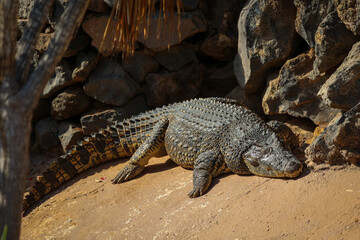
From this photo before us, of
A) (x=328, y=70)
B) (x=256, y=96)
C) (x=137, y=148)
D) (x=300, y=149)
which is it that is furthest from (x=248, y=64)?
(x=137, y=148)

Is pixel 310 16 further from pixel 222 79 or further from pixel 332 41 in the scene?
pixel 222 79

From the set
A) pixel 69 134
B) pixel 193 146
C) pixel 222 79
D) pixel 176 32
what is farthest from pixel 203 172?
pixel 69 134

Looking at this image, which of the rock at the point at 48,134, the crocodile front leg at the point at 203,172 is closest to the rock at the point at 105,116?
the rock at the point at 48,134

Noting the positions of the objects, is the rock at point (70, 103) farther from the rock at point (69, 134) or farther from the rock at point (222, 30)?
the rock at point (222, 30)

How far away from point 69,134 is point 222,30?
10.0ft

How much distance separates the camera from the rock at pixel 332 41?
4469 mm

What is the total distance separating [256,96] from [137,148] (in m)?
1.99

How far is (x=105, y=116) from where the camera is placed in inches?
253

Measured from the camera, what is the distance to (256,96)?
6.02m

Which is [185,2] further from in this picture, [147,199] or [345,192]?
[345,192]

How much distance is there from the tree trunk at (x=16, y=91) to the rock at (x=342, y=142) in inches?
102

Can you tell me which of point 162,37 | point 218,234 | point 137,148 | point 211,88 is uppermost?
point 162,37

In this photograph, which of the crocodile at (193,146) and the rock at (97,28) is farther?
the rock at (97,28)

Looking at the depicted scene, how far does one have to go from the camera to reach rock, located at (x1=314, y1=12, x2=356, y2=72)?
4.47 meters
